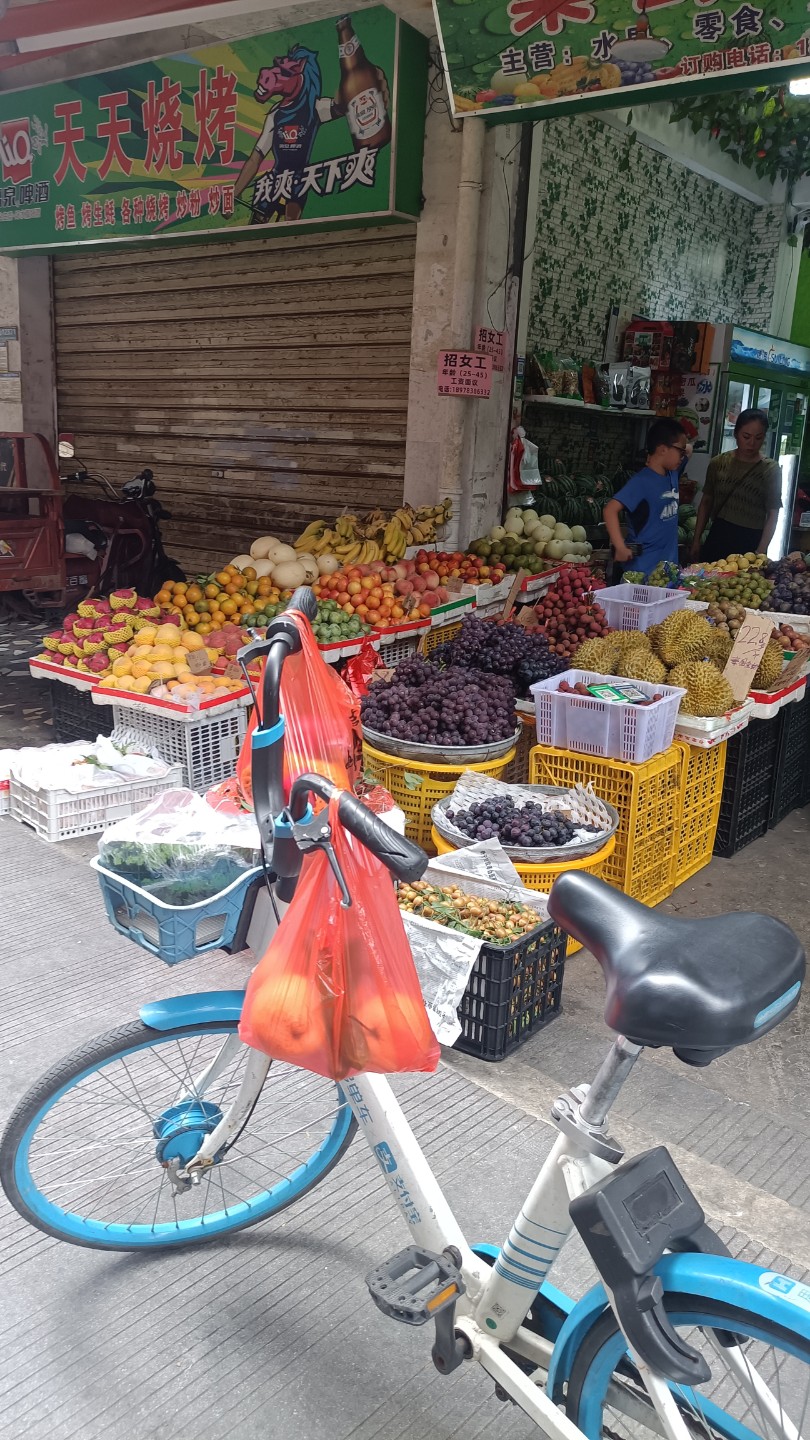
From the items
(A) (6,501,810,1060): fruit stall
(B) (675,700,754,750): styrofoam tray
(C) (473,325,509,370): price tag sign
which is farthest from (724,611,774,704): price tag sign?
(C) (473,325,509,370): price tag sign

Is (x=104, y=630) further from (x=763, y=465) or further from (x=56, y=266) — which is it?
(x=56, y=266)

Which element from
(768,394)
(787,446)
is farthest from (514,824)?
(787,446)

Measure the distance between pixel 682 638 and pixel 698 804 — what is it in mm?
805

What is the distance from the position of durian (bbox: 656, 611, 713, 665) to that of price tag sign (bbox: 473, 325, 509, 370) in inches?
130

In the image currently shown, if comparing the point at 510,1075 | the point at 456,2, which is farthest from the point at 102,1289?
the point at 456,2

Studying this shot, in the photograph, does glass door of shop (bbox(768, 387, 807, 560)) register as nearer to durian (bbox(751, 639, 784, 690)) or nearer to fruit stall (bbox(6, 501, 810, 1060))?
fruit stall (bbox(6, 501, 810, 1060))

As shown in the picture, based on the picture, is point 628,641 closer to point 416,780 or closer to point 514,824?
point 416,780

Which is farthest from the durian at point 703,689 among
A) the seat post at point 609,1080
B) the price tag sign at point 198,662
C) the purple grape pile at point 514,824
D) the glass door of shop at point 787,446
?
the glass door of shop at point 787,446

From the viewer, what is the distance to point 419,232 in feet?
25.0

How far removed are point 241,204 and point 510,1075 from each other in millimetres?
7231

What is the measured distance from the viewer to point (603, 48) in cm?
542

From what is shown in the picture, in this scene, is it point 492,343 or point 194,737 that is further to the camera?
point 492,343

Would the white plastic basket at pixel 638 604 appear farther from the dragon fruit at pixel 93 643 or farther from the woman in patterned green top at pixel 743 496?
the dragon fruit at pixel 93 643

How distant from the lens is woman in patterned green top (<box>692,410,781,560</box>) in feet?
26.0
